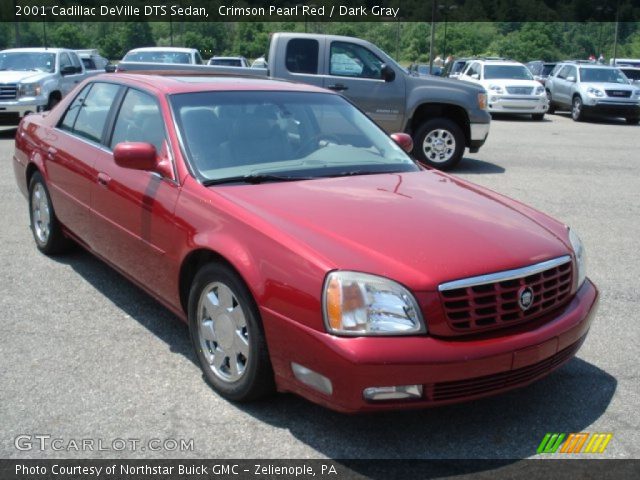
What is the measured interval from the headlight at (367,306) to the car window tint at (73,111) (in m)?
3.36

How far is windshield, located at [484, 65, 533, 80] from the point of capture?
73.2ft

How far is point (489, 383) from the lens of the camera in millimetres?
3240

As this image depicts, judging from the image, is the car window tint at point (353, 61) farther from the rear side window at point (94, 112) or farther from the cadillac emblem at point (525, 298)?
the cadillac emblem at point (525, 298)

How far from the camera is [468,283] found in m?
3.21

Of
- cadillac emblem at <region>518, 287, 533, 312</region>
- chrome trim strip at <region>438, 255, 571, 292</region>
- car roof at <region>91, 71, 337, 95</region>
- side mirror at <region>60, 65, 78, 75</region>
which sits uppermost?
car roof at <region>91, 71, 337, 95</region>

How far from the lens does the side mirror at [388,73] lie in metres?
11.4

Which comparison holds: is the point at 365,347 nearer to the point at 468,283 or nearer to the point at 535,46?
the point at 468,283

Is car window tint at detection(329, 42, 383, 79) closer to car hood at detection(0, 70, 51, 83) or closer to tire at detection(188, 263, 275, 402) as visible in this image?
car hood at detection(0, 70, 51, 83)

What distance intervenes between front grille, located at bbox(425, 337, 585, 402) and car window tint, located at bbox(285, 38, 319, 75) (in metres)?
8.87

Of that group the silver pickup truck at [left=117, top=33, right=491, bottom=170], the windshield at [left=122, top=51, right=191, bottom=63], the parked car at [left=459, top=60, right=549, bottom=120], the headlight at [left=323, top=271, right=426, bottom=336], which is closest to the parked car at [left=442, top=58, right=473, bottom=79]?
the parked car at [left=459, top=60, right=549, bottom=120]

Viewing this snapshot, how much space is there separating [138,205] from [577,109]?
20.3 meters

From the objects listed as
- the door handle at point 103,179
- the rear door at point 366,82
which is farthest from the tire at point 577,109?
the door handle at point 103,179

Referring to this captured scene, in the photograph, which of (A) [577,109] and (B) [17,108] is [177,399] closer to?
(B) [17,108]

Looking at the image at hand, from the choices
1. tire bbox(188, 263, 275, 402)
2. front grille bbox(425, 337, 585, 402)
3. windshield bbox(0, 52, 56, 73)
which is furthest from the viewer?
windshield bbox(0, 52, 56, 73)
